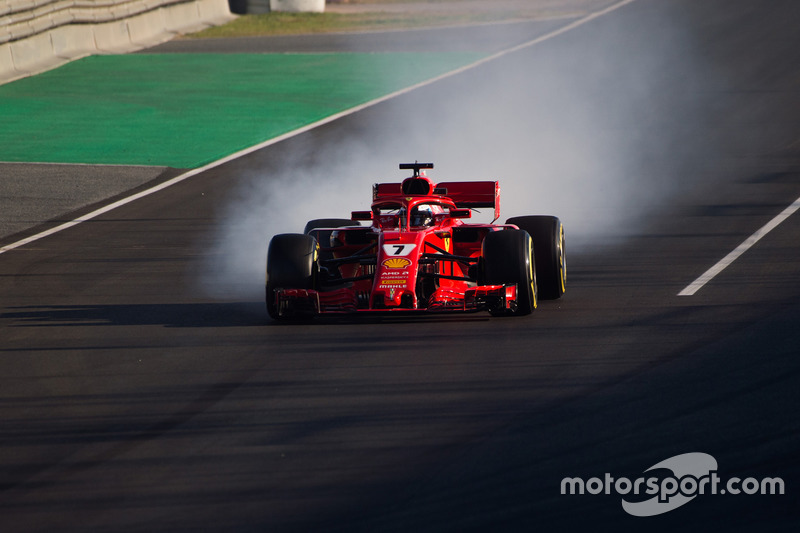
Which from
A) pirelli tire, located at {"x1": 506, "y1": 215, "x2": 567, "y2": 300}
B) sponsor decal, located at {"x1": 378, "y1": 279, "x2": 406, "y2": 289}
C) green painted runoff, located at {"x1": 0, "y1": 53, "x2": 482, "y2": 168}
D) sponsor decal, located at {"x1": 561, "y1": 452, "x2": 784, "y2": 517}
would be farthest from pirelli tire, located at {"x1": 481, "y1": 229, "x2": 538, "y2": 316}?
green painted runoff, located at {"x1": 0, "y1": 53, "x2": 482, "y2": 168}

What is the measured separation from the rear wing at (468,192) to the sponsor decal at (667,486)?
6165mm

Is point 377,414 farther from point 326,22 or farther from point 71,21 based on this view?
point 326,22

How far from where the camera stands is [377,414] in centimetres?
885

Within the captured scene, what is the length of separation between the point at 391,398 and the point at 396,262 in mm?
2631

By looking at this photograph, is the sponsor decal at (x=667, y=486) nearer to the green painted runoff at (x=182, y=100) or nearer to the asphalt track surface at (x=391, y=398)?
the asphalt track surface at (x=391, y=398)

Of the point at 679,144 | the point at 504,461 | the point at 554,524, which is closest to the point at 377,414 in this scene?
the point at 504,461

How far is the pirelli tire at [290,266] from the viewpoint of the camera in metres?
11.8

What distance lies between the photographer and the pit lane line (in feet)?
41.8

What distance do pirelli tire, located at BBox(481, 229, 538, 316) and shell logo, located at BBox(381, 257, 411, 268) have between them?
75 centimetres

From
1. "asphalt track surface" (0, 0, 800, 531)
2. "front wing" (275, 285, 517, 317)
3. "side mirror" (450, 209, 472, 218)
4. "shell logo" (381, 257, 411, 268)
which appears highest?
"side mirror" (450, 209, 472, 218)

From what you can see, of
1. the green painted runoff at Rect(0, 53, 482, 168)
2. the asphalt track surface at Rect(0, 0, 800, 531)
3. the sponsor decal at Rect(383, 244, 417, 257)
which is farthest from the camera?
the green painted runoff at Rect(0, 53, 482, 168)

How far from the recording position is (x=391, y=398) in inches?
363

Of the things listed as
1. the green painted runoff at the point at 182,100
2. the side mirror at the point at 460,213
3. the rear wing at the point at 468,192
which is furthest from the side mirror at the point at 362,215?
the green painted runoff at the point at 182,100

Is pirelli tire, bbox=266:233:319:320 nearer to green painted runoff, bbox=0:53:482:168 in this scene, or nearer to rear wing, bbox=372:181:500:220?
rear wing, bbox=372:181:500:220
